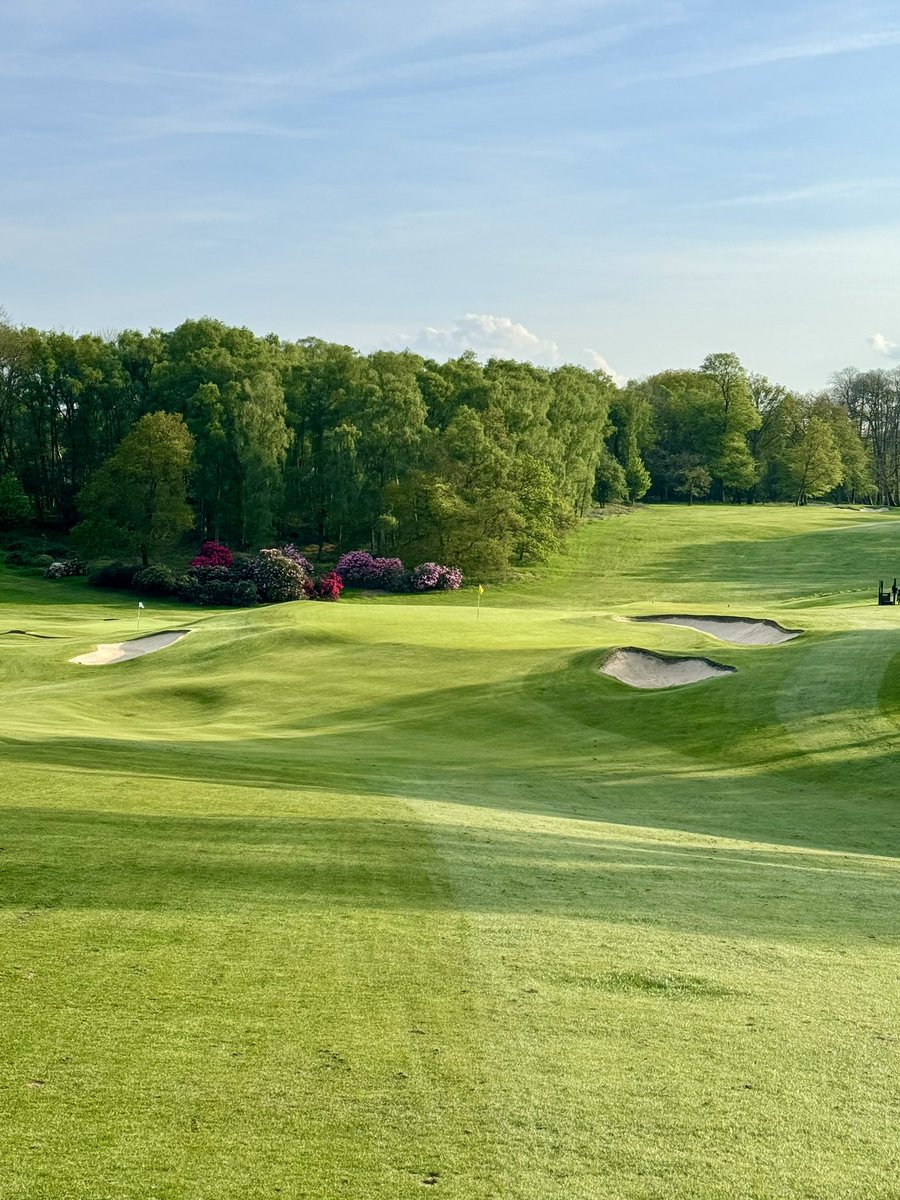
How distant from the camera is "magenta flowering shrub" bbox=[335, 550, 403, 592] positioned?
267ft

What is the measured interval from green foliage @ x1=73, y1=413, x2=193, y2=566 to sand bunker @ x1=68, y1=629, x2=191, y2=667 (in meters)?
35.7

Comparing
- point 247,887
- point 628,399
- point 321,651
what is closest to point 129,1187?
point 247,887

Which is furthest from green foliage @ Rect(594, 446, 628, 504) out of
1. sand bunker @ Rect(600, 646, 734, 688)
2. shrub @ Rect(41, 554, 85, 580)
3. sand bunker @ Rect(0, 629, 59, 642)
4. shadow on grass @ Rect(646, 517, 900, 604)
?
sand bunker @ Rect(600, 646, 734, 688)

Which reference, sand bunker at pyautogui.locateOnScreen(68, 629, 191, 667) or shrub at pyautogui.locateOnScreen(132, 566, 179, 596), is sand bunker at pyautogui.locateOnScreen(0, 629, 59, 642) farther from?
shrub at pyautogui.locateOnScreen(132, 566, 179, 596)

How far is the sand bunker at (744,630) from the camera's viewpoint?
127ft

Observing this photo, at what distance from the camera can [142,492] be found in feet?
270

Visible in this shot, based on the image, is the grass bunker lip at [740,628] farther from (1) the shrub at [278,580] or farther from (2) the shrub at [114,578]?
(2) the shrub at [114,578]

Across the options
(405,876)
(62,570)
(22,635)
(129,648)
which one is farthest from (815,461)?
(405,876)

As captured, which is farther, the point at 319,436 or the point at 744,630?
the point at 319,436

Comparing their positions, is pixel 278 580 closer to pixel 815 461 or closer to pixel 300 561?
pixel 300 561

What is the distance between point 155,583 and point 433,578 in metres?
18.2

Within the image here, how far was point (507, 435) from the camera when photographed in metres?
91.6

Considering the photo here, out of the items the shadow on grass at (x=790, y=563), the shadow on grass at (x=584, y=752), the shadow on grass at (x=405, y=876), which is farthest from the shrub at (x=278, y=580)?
the shadow on grass at (x=405, y=876)

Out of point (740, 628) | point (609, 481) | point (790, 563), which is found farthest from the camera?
point (609, 481)
